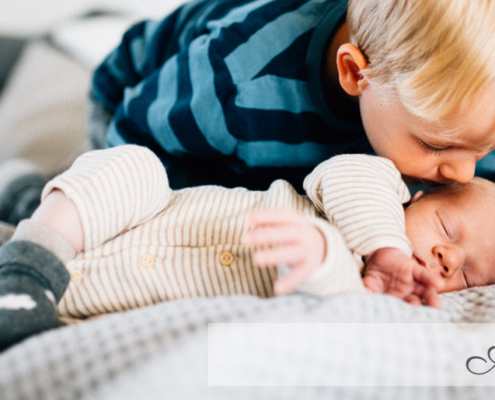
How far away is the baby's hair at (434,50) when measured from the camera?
0.46 m

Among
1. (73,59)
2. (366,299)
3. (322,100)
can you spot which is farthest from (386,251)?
(73,59)

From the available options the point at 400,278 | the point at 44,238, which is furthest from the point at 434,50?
the point at 44,238

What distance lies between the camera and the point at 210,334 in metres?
0.37

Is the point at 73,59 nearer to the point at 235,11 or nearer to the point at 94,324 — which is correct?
the point at 235,11

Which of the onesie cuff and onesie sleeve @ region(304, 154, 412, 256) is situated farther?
onesie sleeve @ region(304, 154, 412, 256)

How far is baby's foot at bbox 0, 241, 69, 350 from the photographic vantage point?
0.40m

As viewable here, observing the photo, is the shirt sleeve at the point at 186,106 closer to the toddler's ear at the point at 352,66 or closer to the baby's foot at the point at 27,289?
the toddler's ear at the point at 352,66

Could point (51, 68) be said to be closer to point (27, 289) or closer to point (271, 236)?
point (27, 289)

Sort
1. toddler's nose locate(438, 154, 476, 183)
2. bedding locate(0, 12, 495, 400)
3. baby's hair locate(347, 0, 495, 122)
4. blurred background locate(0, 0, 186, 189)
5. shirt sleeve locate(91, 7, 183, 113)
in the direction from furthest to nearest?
blurred background locate(0, 0, 186, 189) → shirt sleeve locate(91, 7, 183, 113) → toddler's nose locate(438, 154, 476, 183) → baby's hair locate(347, 0, 495, 122) → bedding locate(0, 12, 495, 400)

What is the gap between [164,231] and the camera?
1.91 ft

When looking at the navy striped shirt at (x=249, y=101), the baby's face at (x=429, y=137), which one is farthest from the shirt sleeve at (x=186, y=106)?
the baby's face at (x=429, y=137)

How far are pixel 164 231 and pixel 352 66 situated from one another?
384 mm

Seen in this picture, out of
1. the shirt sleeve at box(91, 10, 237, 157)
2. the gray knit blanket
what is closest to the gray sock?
the gray knit blanket

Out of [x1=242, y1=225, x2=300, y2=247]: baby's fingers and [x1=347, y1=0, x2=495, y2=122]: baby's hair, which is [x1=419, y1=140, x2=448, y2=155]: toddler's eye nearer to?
[x1=347, y1=0, x2=495, y2=122]: baby's hair
